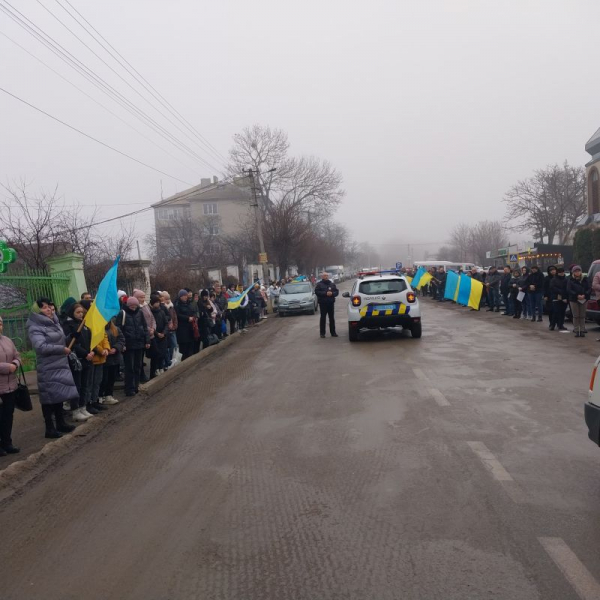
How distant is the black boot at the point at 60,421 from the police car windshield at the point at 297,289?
21073 mm

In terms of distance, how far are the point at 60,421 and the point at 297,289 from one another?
70.7 ft

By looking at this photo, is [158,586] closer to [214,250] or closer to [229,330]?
[229,330]

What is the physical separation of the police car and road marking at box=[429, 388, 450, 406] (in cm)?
624

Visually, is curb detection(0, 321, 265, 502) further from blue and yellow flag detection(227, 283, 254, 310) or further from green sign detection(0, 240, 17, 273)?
blue and yellow flag detection(227, 283, 254, 310)

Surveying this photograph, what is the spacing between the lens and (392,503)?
15.6 feet

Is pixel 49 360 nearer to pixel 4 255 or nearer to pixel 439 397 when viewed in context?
pixel 439 397

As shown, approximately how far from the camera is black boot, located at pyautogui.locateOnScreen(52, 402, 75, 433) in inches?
305

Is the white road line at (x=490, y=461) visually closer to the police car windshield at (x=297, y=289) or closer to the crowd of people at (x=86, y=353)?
the crowd of people at (x=86, y=353)

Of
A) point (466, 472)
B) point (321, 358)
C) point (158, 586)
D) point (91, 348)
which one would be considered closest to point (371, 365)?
point (321, 358)

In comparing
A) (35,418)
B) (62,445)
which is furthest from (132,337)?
(62,445)

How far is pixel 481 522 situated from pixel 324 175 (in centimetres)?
5802

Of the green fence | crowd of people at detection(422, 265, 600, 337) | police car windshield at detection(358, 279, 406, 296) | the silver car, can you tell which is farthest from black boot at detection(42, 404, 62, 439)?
the silver car

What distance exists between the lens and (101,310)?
8586 mm

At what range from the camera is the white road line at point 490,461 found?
17.2 ft
